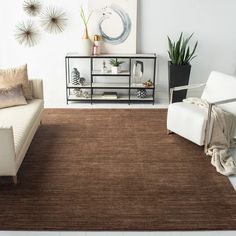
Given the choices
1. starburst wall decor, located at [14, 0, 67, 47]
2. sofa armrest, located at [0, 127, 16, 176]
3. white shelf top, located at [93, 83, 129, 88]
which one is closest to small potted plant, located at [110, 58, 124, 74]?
white shelf top, located at [93, 83, 129, 88]

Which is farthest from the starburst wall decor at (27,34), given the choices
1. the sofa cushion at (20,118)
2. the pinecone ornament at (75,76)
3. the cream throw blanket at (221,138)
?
the cream throw blanket at (221,138)

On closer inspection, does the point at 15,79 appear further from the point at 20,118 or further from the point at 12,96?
the point at 20,118

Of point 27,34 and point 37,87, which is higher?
point 27,34

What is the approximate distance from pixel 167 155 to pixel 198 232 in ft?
4.23

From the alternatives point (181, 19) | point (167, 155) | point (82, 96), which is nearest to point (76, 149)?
point (167, 155)

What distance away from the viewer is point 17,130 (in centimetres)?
371

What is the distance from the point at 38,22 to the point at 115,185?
3257 mm

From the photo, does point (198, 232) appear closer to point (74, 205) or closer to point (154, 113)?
point (74, 205)

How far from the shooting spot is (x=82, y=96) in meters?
5.74

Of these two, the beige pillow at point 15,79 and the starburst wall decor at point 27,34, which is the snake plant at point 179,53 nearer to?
the starburst wall decor at point 27,34

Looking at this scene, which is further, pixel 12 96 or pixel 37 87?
pixel 37 87

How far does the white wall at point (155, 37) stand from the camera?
5.58 metres

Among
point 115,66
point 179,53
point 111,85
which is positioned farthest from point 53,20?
point 179,53

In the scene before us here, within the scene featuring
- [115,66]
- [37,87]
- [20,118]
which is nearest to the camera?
[20,118]
